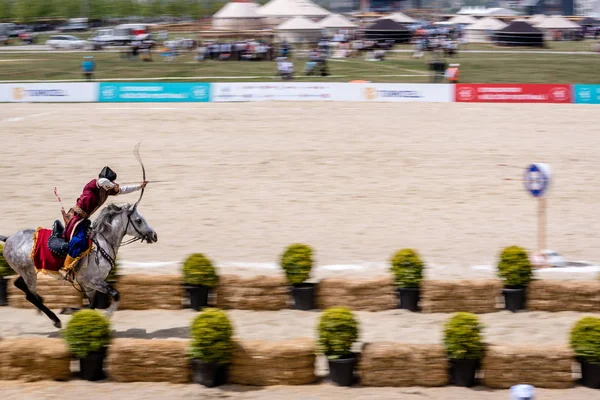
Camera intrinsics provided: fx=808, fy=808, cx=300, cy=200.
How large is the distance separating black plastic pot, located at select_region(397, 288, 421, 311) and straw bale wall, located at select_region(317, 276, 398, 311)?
0.15 m

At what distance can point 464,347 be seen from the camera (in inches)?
380

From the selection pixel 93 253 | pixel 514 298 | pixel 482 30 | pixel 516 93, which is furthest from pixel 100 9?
pixel 514 298

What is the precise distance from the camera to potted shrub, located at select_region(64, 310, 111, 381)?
9789mm

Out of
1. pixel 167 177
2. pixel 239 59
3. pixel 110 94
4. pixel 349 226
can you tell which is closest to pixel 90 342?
pixel 349 226

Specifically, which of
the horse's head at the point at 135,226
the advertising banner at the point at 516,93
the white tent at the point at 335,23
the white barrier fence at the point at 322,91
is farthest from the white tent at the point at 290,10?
the horse's head at the point at 135,226

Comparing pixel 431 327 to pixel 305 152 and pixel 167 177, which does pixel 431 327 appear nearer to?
pixel 167 177

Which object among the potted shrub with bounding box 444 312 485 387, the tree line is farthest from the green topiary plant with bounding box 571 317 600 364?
the tree line

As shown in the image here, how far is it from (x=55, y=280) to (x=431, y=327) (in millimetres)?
5780

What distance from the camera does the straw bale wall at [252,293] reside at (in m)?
12.3

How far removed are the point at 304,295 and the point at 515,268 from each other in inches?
127

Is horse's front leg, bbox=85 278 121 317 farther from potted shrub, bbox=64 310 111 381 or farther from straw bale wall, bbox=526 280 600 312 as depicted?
straw bale wall, bbox=526 280 600 312

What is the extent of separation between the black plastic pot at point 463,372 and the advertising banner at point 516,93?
26.7 m

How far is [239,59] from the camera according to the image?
188 feet

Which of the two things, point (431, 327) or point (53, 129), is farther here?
point (53, 129)
